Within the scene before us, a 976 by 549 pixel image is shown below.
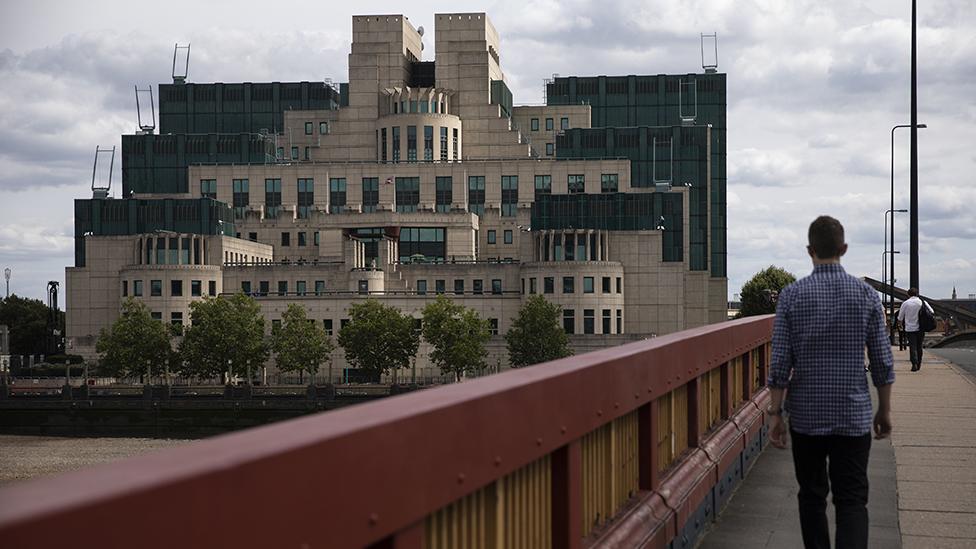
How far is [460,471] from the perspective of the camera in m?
4.71

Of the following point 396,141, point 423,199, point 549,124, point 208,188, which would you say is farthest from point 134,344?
point 549,124

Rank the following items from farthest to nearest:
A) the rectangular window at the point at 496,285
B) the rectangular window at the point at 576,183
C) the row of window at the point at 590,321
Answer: the rectangular window at the point at 576,183 < the rectangular window at the point at 496,285 < the row of window at the point at 590,321

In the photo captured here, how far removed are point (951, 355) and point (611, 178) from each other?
3567 inches

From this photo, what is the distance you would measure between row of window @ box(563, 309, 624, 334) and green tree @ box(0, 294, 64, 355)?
6876 cm

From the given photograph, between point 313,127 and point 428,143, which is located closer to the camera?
point 428,143

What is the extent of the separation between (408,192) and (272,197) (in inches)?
598

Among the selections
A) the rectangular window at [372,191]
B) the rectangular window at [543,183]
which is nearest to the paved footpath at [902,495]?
the rectangular window at [543,183]

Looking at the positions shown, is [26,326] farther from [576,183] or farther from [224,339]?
[576,183]

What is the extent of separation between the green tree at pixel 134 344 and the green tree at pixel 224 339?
2.07 metres

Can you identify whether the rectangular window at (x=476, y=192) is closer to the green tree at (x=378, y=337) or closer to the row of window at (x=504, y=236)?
the row of window at (x=504, y=236)

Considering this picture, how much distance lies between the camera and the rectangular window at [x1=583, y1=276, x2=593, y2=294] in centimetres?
10994

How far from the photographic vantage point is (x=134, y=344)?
107m

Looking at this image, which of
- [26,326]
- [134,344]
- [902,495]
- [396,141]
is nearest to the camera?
[902,495]

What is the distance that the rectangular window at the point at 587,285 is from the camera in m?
110
